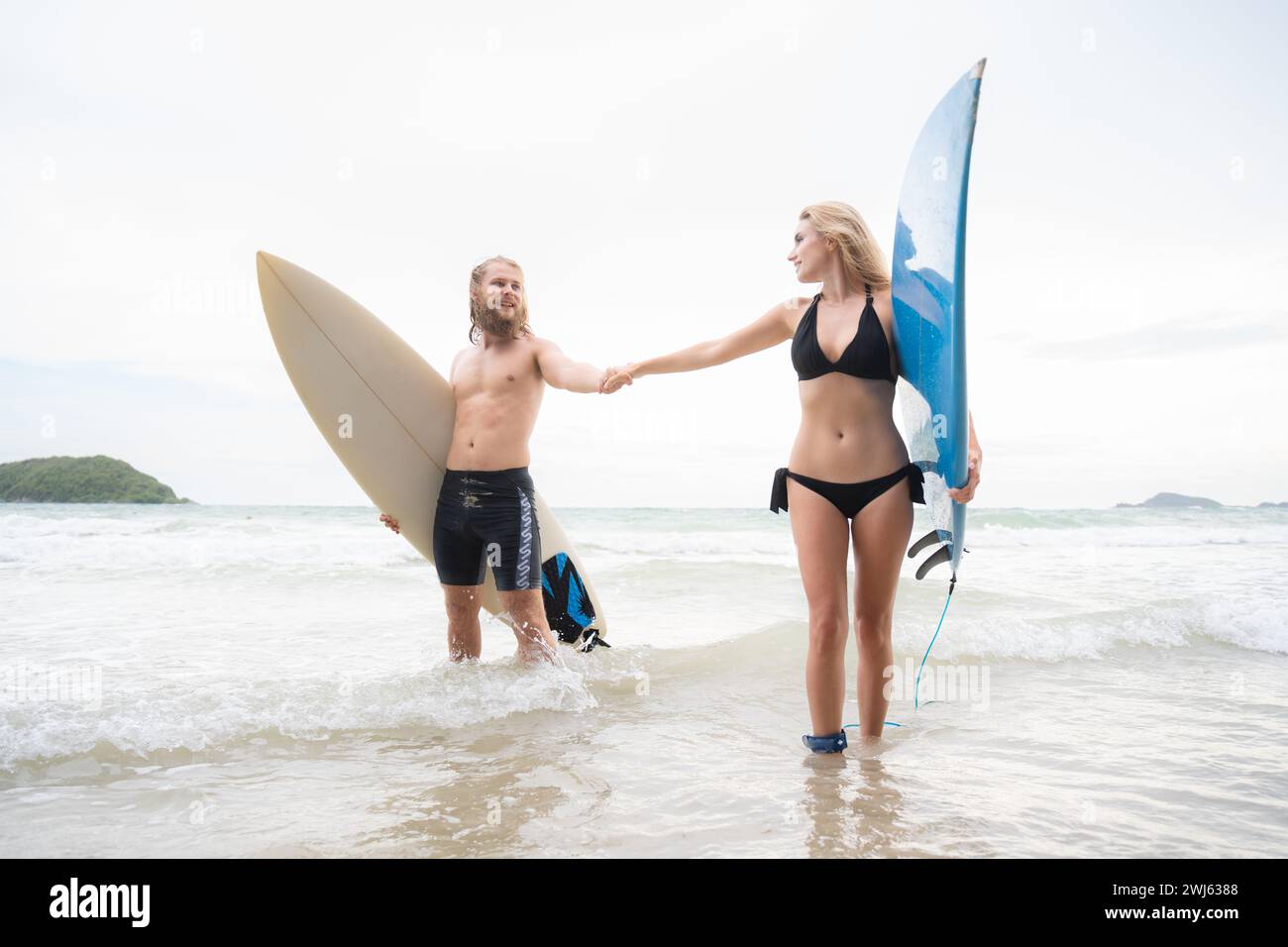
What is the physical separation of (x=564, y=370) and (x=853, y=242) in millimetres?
1447

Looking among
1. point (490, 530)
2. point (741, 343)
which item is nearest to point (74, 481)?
point (490, 530)

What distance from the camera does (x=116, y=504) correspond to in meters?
25.4

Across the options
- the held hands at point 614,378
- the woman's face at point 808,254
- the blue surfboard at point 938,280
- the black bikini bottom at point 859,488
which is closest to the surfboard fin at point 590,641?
the held hands at point 614,378

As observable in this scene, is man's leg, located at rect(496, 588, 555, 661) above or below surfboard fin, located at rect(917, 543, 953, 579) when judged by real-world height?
below

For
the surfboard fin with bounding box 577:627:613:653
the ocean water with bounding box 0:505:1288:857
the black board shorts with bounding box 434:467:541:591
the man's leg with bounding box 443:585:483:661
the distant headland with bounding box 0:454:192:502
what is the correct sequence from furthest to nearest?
the distant headland with bounding box 0:454:192:502
the surfboard fin with bounding box 577:627:613:653
the man's leg with bounding box 443:585:483:661
the black board shorts with bounding box 434:467:541:591
the ocean water with bounding box 0:505:1288:857

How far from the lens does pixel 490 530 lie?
3.78 metres

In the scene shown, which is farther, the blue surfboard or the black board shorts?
the black board shorts

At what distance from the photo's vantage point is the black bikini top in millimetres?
2697

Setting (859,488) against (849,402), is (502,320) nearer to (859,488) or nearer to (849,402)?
(849,402)

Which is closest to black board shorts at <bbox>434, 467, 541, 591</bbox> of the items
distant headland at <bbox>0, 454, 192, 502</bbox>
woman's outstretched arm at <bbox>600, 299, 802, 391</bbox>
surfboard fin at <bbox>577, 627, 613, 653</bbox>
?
surfboard fin at <bbox>577, 627, 613, 653</bbox>

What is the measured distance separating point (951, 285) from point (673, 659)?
295 centimetres

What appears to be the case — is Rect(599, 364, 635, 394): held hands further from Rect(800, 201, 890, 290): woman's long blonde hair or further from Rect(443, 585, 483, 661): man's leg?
Rect(443, 585, 483, 661): man's leg
